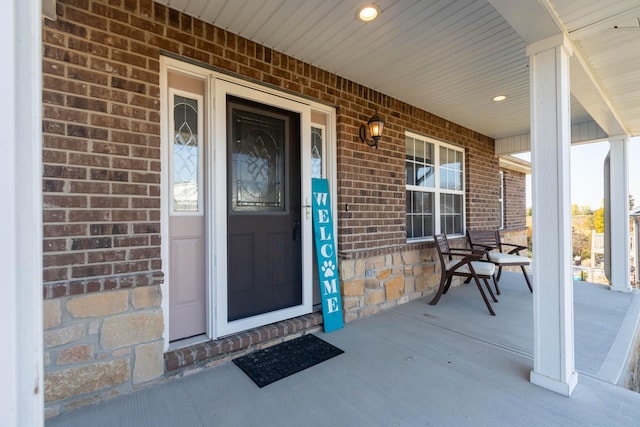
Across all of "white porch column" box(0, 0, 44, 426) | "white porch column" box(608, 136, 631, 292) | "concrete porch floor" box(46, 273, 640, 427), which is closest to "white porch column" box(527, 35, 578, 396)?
"concrete porch floor" box(46, 273, 640, 427)

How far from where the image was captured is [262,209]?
263cm

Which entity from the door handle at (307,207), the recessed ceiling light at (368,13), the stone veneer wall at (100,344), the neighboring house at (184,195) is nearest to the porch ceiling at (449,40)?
the recessed ceiling light at (368,13)

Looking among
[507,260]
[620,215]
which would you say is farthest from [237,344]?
[620,215]

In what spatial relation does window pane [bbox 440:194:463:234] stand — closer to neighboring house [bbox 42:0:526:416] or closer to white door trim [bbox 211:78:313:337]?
neighboring house [bbox 42:0:526:416]

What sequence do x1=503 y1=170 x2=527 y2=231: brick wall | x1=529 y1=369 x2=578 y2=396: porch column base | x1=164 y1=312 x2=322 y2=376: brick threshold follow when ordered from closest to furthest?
x1=529 y1=369 x2=578 y2=396: porch column base
x1=164 y1=312 x2=322 y2=376: brick threshold
x1=503 y1=170 x2=527 y2=231: brick wall

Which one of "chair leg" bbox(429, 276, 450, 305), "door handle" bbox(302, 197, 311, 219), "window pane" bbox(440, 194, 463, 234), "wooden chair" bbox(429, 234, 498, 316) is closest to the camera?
"door handle" bbox(302, 197, 311, 219)

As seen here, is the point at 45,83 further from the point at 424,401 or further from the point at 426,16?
the point at 424,401

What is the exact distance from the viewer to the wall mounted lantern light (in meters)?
3.18

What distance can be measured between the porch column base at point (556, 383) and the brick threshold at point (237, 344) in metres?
1.71

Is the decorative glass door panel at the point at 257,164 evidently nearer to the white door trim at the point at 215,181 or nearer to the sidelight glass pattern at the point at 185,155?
the white door trim at the point at 215,181

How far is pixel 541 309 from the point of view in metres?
1.91

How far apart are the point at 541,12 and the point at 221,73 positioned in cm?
221

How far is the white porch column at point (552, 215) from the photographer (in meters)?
1.83

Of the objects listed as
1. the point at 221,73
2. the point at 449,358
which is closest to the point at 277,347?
the point at 449,358
